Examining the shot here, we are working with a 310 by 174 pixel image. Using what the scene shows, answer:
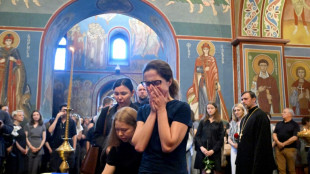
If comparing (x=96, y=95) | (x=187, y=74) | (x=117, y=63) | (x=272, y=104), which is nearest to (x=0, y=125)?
(x=187, y=74)

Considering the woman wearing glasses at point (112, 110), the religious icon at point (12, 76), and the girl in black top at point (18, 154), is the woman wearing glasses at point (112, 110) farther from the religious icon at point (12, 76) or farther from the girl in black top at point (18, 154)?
the religious icon at point (12, 76)

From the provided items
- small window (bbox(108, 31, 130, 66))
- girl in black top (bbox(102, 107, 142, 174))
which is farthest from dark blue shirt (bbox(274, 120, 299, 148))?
small window (bbox(108, 31, 130, 66))

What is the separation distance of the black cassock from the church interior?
4397mm

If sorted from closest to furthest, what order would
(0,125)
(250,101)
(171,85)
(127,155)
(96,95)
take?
→ (171,85), (127,155), (250,101), (0,125), (96,95)

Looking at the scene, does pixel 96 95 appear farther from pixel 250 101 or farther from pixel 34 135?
pixel 250 101

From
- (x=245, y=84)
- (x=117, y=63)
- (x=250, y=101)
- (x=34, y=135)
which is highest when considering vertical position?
(x=117, y=63)

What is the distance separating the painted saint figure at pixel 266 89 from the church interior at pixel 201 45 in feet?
0.10

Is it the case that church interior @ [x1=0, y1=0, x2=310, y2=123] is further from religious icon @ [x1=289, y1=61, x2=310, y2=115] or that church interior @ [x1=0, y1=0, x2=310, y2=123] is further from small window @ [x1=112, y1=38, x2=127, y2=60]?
small window @ [x1=112, y1=38, x2=127, y2=60]

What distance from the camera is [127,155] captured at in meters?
2.40

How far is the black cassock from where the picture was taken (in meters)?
4.42

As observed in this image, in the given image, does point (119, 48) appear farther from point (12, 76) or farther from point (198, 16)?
point (12, 76)

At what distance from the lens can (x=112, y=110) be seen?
11.3ft

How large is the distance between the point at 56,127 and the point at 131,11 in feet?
17.1

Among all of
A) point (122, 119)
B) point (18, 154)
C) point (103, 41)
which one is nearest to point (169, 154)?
point (122, 119)
